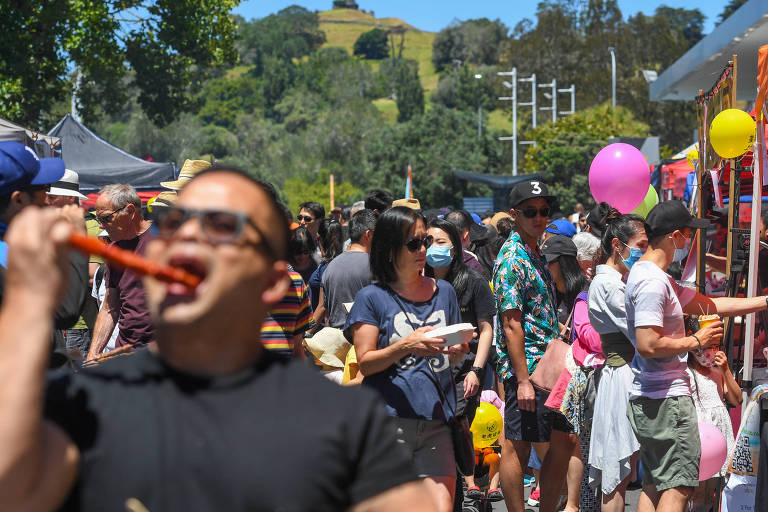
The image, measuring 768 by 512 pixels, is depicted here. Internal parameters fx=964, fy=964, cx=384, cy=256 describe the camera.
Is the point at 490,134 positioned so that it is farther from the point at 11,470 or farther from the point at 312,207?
the point at 11,470

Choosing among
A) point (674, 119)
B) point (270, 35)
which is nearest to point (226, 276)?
point (674, 119)

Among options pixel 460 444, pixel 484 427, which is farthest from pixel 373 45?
pixel 460 444

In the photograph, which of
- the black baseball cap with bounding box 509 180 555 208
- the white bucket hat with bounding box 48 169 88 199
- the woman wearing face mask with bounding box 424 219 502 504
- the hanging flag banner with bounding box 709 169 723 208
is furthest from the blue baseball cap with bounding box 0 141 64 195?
the hanging flag banner with bounding box 709 169 723 208

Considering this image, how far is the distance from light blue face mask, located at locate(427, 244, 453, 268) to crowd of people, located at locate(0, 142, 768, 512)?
0.8 inches

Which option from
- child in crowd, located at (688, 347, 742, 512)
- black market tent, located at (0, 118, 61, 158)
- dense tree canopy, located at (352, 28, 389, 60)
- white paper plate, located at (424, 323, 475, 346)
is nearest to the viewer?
white paper plate, located at (424, 323, 475, 346)

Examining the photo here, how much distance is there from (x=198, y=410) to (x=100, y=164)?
13.3 m

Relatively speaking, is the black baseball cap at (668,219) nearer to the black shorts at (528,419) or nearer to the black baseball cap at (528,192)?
the black baseball cap at (528,192)

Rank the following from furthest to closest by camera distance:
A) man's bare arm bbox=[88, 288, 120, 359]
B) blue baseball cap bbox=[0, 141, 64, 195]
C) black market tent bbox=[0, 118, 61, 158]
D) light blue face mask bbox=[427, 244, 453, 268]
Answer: black market tent bbox=[0, 118, 61, 158] → light blue face mask bbox=[427, 244, 453, 268] → man's bare arm bbox=[88, 288, 120, 359] → blue baseball cap bbox=[0, 141, 64, 195]

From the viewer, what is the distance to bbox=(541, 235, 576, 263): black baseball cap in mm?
7441

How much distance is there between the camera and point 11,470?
4.80ft

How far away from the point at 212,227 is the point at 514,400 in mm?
4377

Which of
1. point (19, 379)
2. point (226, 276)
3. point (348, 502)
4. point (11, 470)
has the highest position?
point (226, 276)

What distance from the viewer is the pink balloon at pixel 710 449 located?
5.30 meters

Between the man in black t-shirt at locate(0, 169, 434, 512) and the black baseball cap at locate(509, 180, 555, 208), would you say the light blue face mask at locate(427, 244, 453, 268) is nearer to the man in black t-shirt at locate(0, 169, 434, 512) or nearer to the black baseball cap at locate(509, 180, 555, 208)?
the black baseball cap at locate(509, 180, 555, 208)
